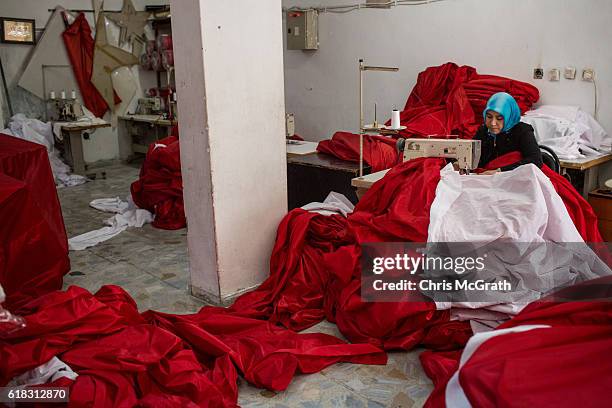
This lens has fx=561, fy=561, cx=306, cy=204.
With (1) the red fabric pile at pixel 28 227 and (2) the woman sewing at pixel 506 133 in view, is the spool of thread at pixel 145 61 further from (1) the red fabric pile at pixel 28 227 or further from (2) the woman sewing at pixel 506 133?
(2) the woman sewing at pixel 506 133

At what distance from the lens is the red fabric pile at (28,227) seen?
2.95m

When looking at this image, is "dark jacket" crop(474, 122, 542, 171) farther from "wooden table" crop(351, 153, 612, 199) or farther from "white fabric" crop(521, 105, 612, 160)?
"white fabric" crop(521, 105, 612, 160)

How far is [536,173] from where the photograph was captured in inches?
103

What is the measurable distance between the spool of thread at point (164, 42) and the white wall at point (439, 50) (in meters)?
1.61

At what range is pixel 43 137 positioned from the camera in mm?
6602

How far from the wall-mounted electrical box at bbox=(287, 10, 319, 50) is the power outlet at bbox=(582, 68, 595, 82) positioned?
2990 mm

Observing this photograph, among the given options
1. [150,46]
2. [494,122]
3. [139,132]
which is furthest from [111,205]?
[494,122]

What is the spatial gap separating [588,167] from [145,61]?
5.75 meters

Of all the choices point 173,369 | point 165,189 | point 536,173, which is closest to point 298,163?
point 165,189

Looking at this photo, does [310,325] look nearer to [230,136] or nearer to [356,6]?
[230,136]

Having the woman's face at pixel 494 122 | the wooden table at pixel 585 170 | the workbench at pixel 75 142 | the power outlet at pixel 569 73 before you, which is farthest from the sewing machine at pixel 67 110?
the power outlet at pixel 569 73

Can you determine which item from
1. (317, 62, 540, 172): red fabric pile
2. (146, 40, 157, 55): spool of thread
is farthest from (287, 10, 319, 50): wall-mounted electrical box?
(146, 40, 157, 55): spool of thread

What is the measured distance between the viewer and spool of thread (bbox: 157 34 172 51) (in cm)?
729

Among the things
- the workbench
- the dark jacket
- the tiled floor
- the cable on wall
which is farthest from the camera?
the workbench
